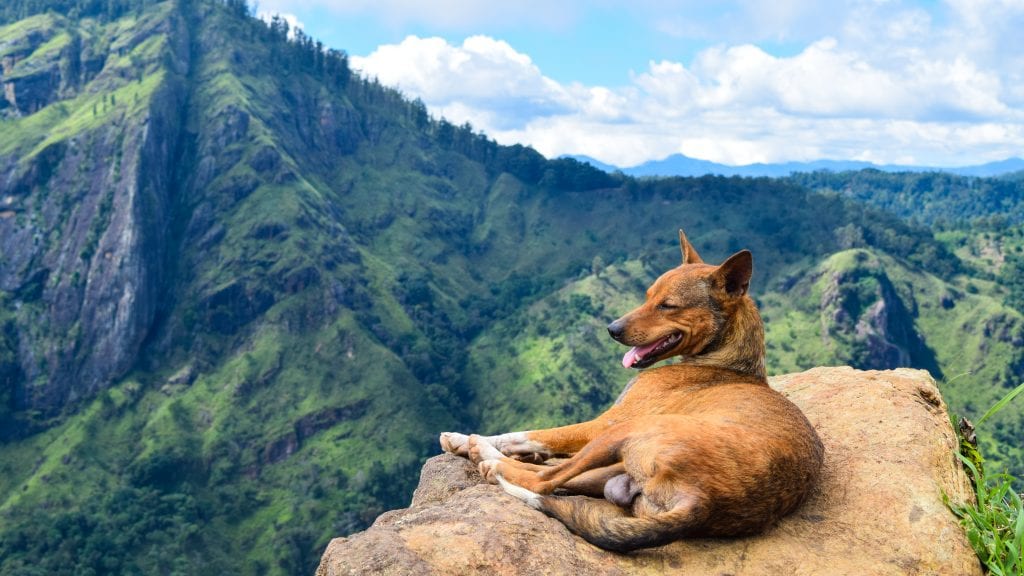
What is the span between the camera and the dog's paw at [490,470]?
7141 mm

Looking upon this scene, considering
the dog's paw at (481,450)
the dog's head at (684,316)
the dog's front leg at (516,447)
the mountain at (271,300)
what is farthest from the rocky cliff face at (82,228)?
the dog's head at (684,316)

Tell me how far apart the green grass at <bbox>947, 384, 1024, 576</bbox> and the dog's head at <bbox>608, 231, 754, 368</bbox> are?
239 centimetres

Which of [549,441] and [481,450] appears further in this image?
[481,450]

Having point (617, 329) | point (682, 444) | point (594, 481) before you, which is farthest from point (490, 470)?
point (682, 444)

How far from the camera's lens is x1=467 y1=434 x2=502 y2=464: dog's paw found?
303 inches

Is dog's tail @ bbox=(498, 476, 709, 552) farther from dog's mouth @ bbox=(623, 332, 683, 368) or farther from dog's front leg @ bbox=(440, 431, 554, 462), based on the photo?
dog's mouth @ bbox=(623, 332, 683, 368)

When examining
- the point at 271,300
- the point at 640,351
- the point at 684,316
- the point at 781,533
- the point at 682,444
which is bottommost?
the point at 271,300

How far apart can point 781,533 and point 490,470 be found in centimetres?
265

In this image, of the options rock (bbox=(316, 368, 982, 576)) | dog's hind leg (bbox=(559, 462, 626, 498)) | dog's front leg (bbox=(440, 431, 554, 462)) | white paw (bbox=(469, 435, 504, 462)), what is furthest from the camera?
white paw (bbox=(469, 435, 504, 462))

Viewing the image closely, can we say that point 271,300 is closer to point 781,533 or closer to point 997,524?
point 781,533

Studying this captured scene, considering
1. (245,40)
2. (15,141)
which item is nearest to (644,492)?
(15,141)

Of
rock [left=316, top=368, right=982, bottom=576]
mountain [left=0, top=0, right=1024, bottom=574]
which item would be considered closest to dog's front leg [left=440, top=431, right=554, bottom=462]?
rock [left=316, top=368, right=982, bottom=576]

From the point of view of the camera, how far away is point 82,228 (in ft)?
399

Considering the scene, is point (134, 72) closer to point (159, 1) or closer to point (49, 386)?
point (159, 1)
